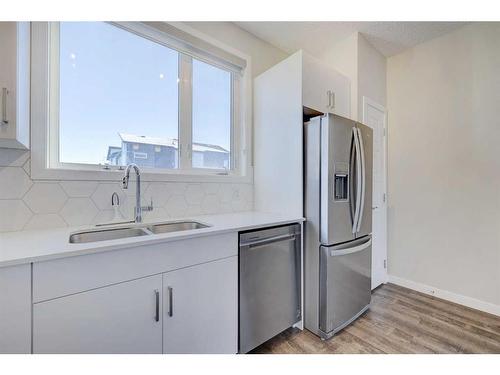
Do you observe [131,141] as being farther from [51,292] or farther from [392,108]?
[392,108]

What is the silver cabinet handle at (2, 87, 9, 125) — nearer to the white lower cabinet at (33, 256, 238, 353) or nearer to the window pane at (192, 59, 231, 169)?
the white lower cabinet at (33, 256, 238, 353)

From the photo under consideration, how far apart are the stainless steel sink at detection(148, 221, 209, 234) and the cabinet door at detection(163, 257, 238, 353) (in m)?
0.39

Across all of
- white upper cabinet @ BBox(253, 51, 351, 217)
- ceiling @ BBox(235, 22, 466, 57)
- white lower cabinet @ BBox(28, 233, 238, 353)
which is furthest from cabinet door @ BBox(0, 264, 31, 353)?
ceiling @ BBox(235, 22, 466, 57)

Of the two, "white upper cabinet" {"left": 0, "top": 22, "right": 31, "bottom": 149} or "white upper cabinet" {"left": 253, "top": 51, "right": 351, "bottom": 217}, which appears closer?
"white upper cabinet" {"left": 0, "top": 22, "right": 31, "bottom": 149}

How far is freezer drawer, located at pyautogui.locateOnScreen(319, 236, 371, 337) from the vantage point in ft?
5.59

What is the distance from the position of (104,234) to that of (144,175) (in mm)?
476

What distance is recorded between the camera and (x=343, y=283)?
5.94 feet

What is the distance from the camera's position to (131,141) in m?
1.74

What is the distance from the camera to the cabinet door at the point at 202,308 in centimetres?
118

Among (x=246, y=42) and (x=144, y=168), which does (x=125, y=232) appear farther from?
(x=246, y=42)

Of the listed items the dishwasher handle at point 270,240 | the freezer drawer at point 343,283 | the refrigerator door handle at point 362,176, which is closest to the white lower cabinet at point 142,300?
the dishwasher handle at point 270,240

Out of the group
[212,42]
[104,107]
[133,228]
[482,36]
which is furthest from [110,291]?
[482,36]

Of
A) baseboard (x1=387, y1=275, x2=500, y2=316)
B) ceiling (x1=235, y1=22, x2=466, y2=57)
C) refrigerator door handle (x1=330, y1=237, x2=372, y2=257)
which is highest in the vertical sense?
ceiling (x1=235, y1=22, x2=466, y2=57)

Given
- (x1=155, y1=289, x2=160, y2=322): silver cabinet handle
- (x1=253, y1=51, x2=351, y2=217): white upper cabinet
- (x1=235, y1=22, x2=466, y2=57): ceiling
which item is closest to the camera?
(x1=155, y1=289, x2=160, y2=322): silver cabinet handle
